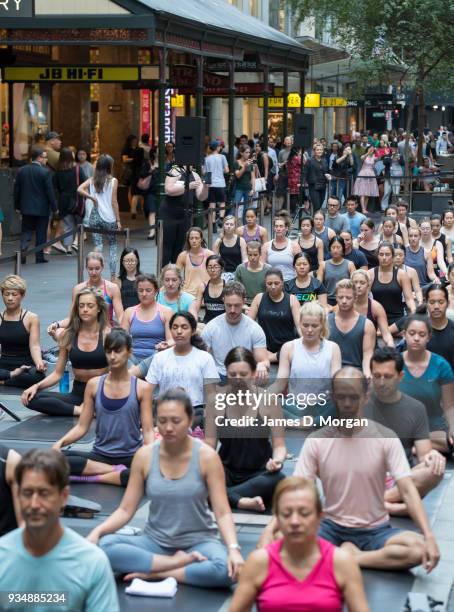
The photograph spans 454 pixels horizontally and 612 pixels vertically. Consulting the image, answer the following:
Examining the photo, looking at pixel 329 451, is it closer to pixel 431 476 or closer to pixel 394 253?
pixel 431 476

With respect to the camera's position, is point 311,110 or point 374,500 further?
point 311,110

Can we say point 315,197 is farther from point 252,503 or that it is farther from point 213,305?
point 252,503

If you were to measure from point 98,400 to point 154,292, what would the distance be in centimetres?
362

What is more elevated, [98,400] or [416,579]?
[98,400]

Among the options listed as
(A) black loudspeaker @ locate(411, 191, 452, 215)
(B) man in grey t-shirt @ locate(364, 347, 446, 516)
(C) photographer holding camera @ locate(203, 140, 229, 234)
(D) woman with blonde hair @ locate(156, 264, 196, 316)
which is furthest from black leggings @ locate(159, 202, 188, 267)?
(A) black loudspeaker @ locate(411, 191, 452, 215)

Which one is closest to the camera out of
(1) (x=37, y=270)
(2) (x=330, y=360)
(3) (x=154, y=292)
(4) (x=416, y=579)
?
(4) (x=416, y=579)

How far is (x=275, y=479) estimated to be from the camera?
9570 mm

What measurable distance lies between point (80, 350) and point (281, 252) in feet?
21.4

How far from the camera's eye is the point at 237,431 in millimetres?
9539

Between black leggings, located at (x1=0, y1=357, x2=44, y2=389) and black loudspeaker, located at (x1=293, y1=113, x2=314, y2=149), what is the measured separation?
1720cm

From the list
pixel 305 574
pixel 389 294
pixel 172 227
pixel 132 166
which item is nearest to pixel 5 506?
pixel 305 574

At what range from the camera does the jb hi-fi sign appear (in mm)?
18703

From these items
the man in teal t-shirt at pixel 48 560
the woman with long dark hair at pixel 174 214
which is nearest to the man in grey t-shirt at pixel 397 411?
the man in teal t-shirt at pixel 48 560

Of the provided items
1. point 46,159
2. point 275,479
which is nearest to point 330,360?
point 275,479
